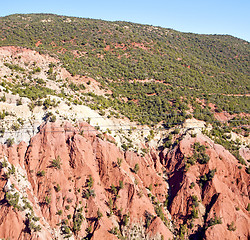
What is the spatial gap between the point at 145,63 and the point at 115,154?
1386 inches

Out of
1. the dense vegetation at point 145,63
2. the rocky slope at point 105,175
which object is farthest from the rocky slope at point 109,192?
the dense vegetation at point 145,63

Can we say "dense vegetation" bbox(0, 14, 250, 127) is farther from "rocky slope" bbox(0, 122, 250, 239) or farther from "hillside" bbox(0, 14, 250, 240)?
"rocky slope" bbox(0, 122, 250, 239)

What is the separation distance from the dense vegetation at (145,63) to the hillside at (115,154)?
0.47m

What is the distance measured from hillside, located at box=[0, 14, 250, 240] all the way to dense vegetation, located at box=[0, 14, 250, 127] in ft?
1.54

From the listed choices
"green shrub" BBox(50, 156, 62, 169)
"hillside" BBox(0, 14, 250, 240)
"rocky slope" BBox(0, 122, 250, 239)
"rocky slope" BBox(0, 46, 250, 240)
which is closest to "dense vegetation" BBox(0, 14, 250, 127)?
"hillside" BBox(0, 14, 250, 240)

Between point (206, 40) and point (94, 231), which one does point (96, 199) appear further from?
point (206, 40)

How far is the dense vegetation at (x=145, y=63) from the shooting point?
4731cm

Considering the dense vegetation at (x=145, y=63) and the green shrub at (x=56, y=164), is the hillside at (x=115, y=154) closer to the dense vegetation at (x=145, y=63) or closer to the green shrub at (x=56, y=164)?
the green shrub at (x=56, y=164)

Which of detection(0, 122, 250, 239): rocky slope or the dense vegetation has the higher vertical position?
the dense vegetation

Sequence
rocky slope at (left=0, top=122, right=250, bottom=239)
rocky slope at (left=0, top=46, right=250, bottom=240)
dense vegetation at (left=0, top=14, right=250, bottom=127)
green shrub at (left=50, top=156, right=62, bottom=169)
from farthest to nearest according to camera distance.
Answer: dense vegetation at (left=0, top=14, right=250, bottom=127) → green shrub at (left=50, top=156, right=62, bottom=169) → rocky slope at (left=0, top=46, right=250, bottom=240) → rocky slope at (left=0, top=122, right=250, bottom=239)

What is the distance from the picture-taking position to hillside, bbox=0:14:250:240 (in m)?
28.1

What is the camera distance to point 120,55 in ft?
212

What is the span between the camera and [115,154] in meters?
33.4

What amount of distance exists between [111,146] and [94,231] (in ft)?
36.3
